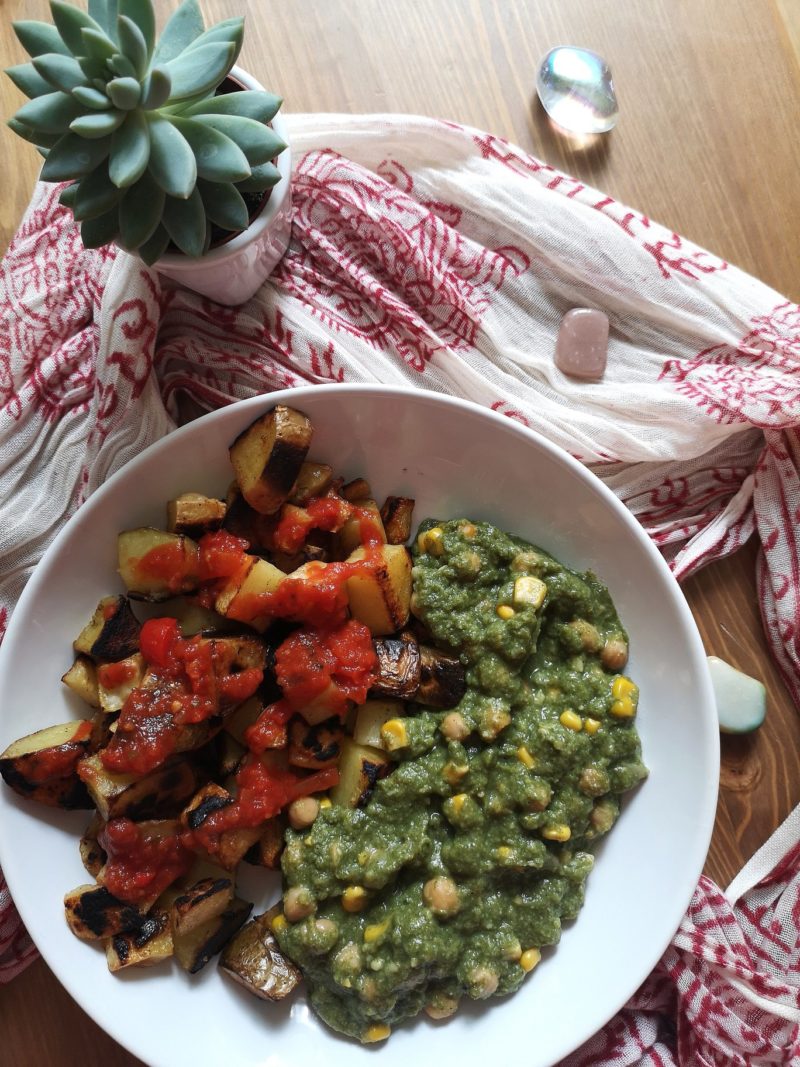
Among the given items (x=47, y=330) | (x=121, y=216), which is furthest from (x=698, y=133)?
(x=47, y=330)

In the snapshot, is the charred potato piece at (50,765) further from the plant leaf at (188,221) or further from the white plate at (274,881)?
the plant leaf at (188,221)

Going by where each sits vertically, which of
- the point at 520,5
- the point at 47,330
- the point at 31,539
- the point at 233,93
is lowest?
the point at 31,539

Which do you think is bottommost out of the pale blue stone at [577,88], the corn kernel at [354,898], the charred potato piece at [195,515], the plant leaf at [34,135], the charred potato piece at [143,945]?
the corn kernel at [354,898]

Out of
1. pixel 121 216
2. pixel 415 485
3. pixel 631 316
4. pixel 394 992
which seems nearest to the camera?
pixel 121 216

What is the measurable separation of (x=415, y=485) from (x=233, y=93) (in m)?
0.92

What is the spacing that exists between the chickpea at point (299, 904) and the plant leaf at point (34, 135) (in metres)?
1.56

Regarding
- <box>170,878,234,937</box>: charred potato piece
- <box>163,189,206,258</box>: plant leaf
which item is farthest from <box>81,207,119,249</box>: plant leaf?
<box>170,878,234,937</box>: charred potato piece

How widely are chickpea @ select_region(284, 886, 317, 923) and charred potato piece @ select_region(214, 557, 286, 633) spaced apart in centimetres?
59

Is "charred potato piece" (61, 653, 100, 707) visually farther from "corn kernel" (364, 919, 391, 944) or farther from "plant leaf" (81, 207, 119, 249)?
"plant leaf" (81, 207, 119, 249)

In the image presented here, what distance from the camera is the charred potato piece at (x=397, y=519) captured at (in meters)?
2.04

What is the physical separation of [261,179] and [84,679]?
1.14 m

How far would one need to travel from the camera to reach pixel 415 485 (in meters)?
2.07

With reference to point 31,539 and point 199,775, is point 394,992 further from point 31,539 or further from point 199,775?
point 31,539

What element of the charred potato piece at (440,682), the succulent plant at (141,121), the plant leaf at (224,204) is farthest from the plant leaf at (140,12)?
the charred potato piece at (440,682)
